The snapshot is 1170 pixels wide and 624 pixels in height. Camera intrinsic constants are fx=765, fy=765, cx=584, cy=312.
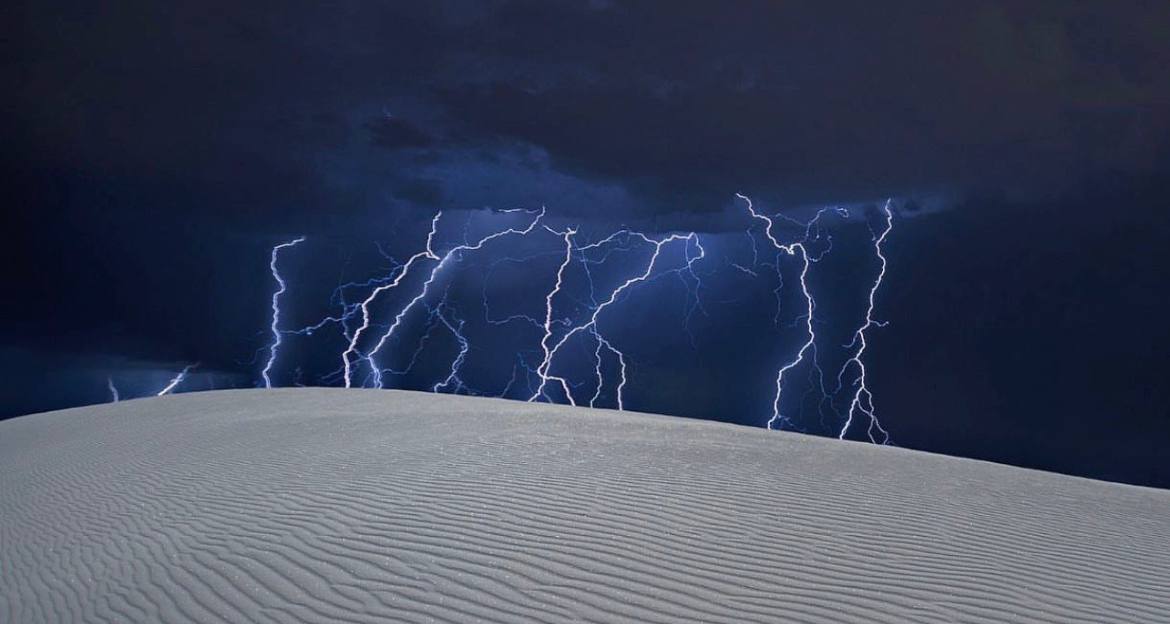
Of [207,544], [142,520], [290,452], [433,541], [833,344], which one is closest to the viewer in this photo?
[433,541]

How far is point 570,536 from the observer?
319cm

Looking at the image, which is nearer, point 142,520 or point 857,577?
point 857,577

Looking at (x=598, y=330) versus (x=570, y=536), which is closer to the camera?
(x=570, y=536)

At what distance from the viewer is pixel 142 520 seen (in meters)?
4.11

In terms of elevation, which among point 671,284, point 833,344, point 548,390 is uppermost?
point 671,284

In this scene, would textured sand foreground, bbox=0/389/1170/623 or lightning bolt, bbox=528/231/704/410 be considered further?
lightning bolt, bbox=528/231/704/410

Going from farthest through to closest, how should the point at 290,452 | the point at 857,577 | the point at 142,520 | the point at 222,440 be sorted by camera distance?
the point at 222,440 < the point at 290,452 < the point at 142,520 < the point at 857,577

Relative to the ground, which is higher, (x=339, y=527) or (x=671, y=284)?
(x=671, y=284)

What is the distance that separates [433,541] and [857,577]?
Result: 1.67 meters

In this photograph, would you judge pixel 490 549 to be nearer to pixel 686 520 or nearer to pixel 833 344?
pixel 686 520

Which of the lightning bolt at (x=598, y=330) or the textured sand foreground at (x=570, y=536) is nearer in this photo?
the textured sand foreground at (x=570, y=536)

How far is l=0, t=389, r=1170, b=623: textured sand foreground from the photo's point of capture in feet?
8.75

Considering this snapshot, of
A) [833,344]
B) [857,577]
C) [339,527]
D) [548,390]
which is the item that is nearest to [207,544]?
[339,527]

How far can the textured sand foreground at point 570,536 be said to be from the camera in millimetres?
2666
